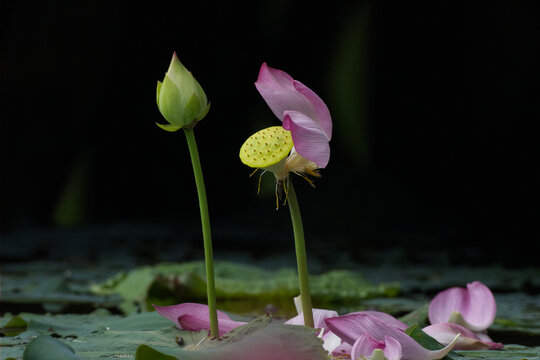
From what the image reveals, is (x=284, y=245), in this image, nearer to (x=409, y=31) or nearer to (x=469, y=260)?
(x=469, y=260)

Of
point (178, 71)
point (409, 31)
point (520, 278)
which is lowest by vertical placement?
point (520, 278)

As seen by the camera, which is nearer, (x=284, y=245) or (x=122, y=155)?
(x=284, y=245)

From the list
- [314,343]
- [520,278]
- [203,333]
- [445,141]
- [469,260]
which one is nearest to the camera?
[314,343]

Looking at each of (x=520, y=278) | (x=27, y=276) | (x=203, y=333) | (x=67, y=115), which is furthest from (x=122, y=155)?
(x=203, y=333)

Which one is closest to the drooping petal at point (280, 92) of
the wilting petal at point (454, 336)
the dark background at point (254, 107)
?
the wilting petal at point (454, 336)

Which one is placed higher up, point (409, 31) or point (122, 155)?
point (409, 31)

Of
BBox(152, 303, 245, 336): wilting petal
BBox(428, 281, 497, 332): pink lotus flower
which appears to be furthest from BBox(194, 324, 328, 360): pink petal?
BBox(428, 281, 497, 332): pink lotus flower

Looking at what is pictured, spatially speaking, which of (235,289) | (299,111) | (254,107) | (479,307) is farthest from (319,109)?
(254,107)
